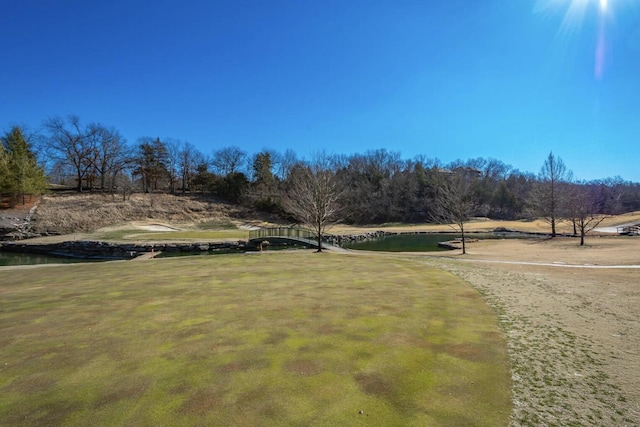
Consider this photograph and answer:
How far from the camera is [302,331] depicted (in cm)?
651

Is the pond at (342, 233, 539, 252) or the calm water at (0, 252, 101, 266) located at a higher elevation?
the pond at (342, 233, 539, 252)

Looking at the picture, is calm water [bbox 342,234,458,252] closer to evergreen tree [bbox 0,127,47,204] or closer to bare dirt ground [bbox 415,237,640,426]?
bare dirt ground [bbox 415,237,640,426]

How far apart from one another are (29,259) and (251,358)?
34.3 meters

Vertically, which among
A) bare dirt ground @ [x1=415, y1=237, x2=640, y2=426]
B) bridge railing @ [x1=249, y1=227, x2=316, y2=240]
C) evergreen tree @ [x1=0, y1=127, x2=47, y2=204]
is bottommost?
bare dirt ground @ [x1=415, y1=237, x2=640, y2=426]

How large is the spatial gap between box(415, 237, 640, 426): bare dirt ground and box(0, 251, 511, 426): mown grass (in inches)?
13.6

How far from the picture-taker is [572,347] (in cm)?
587

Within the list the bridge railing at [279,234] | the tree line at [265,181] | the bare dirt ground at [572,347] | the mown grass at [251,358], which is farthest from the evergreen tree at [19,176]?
the bare dirt ground at [572,347]

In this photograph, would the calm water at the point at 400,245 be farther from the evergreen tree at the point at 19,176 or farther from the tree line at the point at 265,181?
the evergreen tree at the point at 19,176

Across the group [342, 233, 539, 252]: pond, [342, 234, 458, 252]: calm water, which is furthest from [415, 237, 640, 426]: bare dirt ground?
[342, 233, 539, 252]: pond

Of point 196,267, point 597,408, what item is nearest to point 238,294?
point 196,267

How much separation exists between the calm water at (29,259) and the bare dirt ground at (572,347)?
105 ft

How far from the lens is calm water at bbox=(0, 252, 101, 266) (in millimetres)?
27328

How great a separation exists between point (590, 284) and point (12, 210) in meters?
61.3

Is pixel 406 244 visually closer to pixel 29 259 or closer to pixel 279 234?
pixel 279 234
